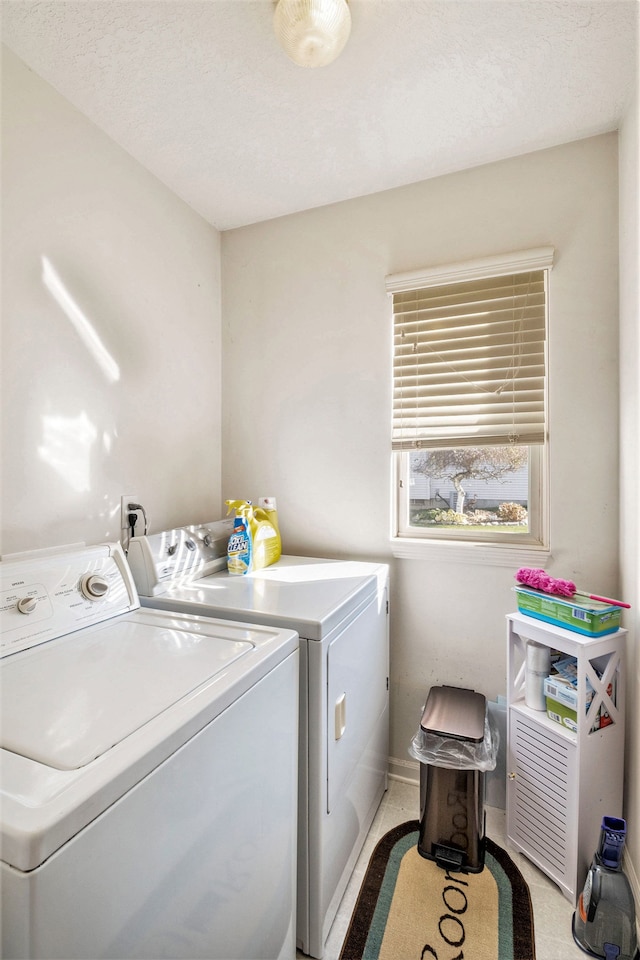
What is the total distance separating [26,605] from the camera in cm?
109

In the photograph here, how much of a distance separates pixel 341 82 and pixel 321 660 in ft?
5.84

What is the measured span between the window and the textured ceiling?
1.49ft

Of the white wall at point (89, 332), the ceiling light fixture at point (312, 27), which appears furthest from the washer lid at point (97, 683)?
the ceiling light fixture at point (312, 27)

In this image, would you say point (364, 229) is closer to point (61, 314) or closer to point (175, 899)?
point (61, 314)

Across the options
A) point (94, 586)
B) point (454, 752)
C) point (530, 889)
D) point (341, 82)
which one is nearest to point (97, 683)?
point (94, 586)

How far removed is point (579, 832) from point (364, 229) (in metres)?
2.40

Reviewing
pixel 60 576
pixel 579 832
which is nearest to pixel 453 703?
pixel 579 832

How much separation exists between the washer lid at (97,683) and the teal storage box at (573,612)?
1040 millimetres

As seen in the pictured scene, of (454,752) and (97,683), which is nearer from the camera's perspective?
(97,683)

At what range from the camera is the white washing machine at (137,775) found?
0.56 metres

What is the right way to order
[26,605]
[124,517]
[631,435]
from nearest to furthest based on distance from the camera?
[26,605]
[631,435]
[124,517]

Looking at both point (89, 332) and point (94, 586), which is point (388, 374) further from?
point (94, 586)

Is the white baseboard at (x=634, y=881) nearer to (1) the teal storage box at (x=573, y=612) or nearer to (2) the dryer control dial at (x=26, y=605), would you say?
(1) the teal storage box at (x=573, y=612)

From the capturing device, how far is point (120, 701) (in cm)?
83
